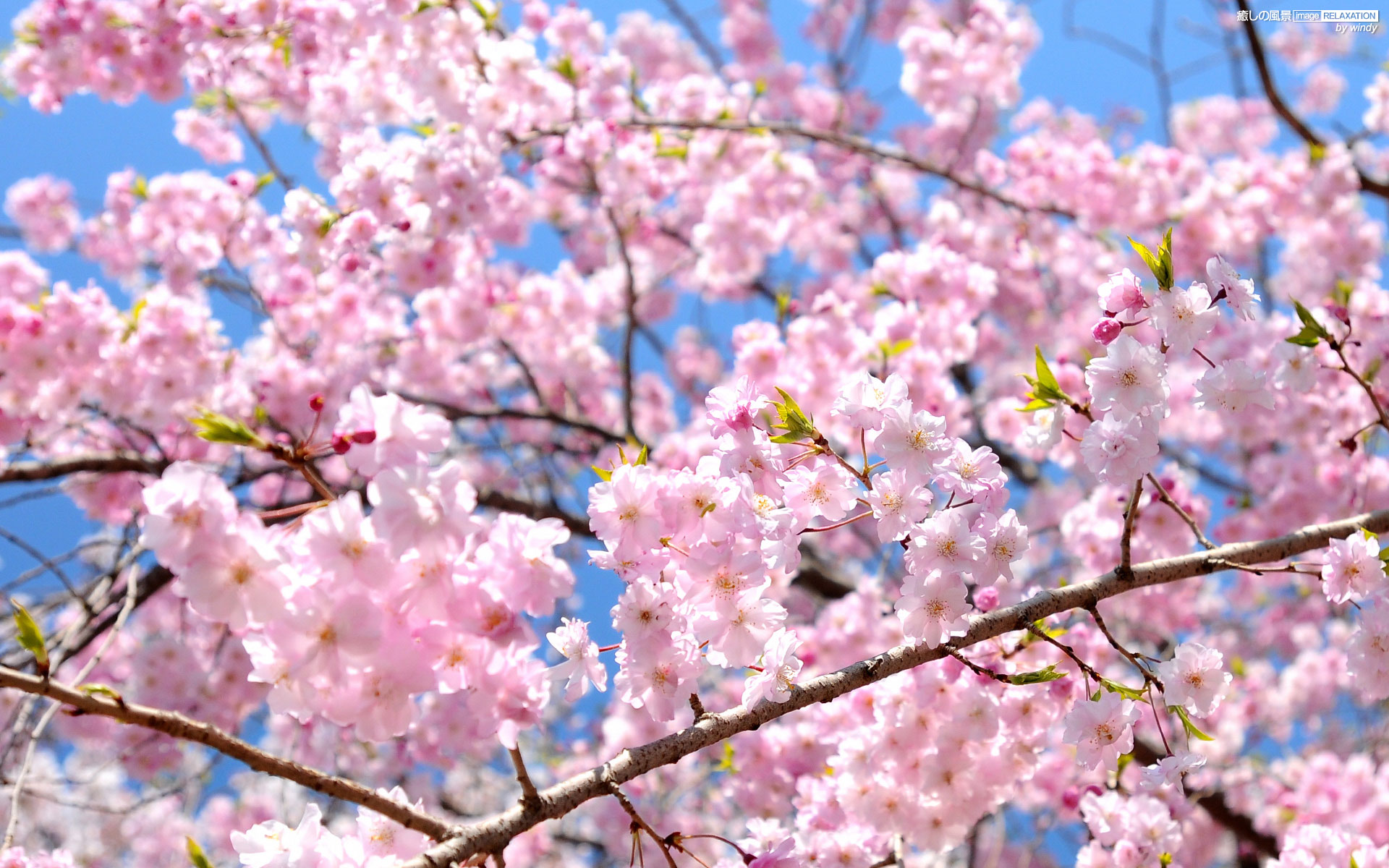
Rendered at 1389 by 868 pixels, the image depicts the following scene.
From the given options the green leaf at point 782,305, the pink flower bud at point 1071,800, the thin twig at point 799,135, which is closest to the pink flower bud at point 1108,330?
the pink flower bud at point 1071,800

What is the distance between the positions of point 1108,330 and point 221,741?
1.81 m

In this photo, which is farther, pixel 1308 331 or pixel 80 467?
pixel 80 467

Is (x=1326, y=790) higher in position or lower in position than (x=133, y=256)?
lower

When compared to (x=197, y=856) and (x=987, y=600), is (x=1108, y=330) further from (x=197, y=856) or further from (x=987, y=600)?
(x=197, y=856)

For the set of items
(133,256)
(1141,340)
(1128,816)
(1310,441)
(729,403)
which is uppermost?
(133,256)

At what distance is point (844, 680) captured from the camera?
68.0 inches

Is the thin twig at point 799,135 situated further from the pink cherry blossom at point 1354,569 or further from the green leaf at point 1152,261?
the pink cherry blossom at point 1354,569

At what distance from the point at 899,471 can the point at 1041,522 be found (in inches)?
241

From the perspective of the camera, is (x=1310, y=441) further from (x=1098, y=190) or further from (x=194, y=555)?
(x=194, y=555)

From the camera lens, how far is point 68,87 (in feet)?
15.9

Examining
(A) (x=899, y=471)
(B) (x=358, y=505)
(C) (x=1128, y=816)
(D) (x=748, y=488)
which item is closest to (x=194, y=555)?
(B) (x=358, y=505)

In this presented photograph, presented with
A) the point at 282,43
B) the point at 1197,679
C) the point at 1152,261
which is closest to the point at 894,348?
the point at 1152,261

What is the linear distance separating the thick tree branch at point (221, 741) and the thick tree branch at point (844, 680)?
5.6 inches

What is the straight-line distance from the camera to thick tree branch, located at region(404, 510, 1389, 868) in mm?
1498
